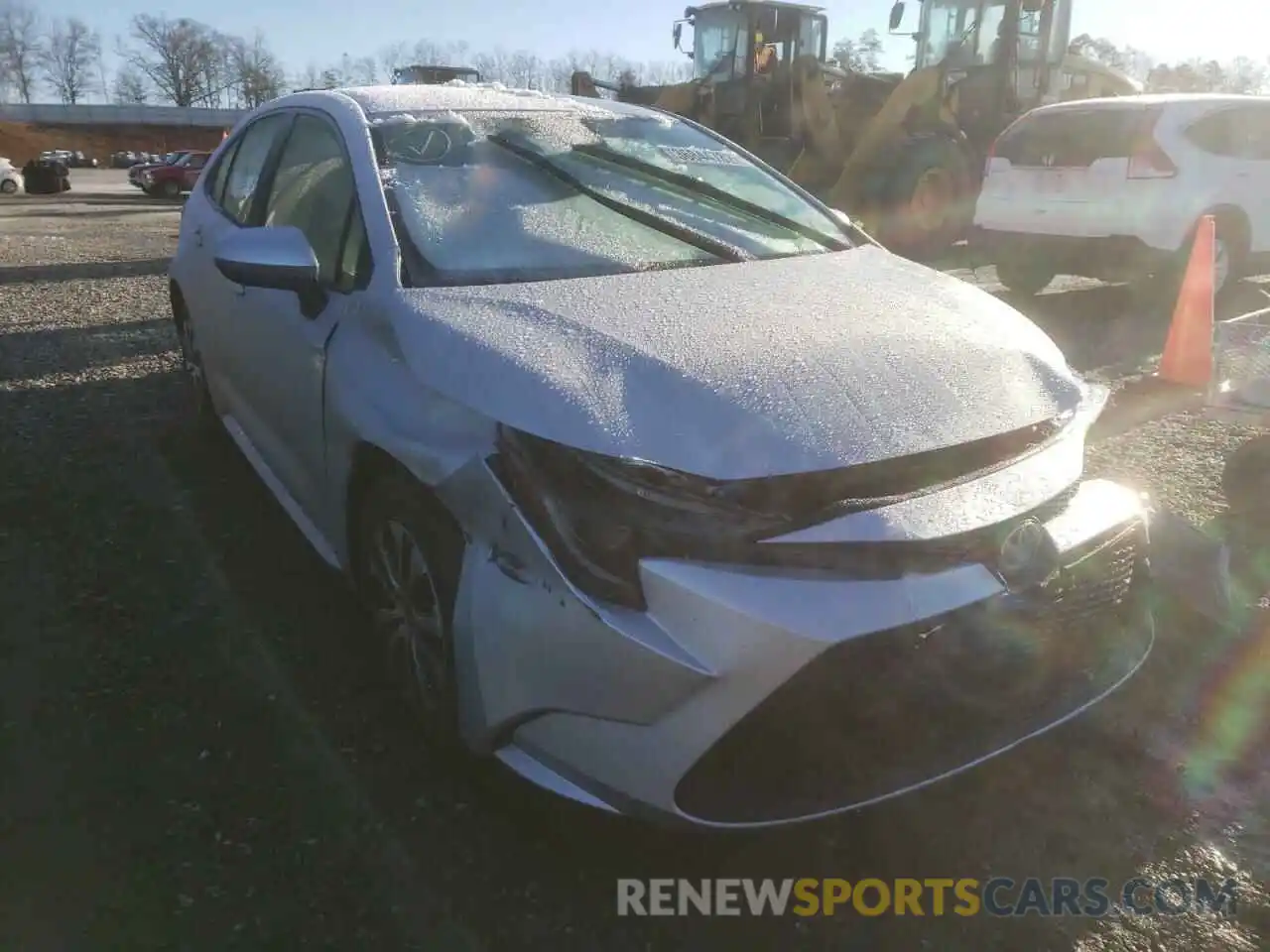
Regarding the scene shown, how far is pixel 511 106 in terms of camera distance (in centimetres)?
359

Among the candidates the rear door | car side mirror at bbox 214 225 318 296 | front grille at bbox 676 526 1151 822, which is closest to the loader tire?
the rear door

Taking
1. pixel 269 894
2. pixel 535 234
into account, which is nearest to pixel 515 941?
pixel 269 894

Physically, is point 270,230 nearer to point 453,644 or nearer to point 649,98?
point 453,644

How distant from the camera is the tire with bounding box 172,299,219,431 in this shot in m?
4.59

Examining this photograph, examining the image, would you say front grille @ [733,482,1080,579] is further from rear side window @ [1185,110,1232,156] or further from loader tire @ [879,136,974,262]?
loader tire @ [879,136,974,262]

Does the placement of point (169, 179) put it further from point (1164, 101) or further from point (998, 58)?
point (1164, 101)

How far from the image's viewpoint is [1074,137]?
27.5 feet

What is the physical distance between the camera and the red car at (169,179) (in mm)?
31438

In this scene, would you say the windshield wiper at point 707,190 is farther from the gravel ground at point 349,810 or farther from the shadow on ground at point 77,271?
the shadow on ground at point 77,271

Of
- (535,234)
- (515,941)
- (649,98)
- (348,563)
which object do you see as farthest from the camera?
(649,98)

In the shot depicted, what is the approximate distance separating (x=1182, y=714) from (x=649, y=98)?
13.1 metres

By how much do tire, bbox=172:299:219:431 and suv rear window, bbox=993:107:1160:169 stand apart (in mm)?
6881

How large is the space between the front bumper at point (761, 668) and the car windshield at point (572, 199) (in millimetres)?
970

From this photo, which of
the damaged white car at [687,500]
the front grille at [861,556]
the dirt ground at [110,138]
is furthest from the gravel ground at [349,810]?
the dirt ground at [110,138]
